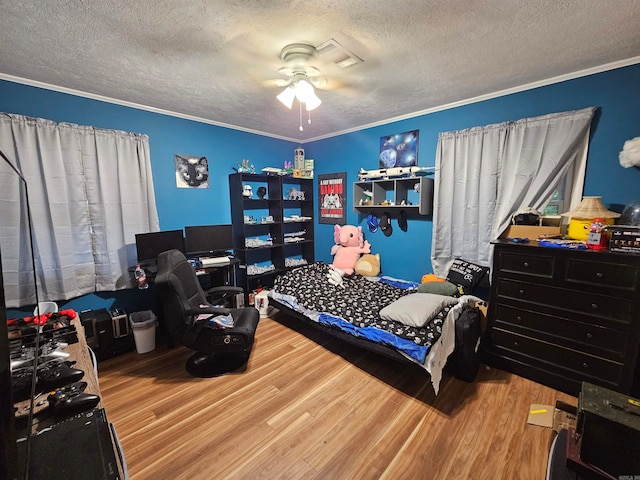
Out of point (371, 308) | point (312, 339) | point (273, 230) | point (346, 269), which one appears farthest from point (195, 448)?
point (273, 230)

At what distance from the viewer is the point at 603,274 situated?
184 cm

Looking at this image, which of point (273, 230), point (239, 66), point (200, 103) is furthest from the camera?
point (273, 230)

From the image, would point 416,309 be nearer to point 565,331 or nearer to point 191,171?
point 565,331

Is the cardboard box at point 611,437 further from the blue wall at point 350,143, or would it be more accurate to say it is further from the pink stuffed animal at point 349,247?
the pink stuffed animal at point 349,247

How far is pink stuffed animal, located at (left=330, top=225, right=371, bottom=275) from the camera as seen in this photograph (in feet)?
12.6

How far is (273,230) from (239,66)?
2439 millimetres

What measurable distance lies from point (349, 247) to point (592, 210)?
2.51 m

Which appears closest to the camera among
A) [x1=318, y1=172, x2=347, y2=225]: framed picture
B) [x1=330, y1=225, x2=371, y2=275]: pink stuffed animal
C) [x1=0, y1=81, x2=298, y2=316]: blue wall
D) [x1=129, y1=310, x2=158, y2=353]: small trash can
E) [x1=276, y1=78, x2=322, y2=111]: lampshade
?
[x1=276, y1=78, x2=322, y2=111]: lampshade

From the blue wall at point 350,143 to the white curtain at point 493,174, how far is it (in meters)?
0.13

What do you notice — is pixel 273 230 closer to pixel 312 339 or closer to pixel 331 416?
pixel 312 339

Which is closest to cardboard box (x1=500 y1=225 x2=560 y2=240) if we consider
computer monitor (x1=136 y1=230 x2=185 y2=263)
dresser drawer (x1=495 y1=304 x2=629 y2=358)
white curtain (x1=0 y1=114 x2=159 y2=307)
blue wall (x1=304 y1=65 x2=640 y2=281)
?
blue wall (x1=304 y1=65 x2=640 y2=281)

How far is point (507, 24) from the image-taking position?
160 cm

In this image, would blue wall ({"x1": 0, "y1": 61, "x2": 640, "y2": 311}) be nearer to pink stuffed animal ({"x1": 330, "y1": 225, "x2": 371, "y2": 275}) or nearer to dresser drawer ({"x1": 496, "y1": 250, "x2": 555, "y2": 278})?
pink stuffed animal ({"x1": 330, "y1": 225, "x2": 371, "y2": 275})

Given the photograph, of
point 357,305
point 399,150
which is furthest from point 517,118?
point 357,305
